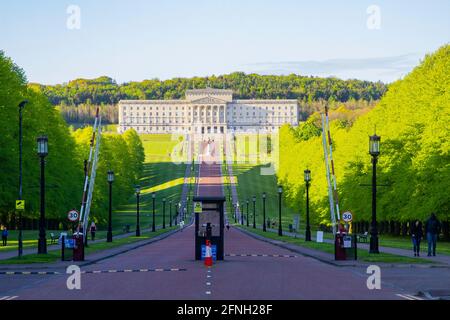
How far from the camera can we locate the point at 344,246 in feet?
139

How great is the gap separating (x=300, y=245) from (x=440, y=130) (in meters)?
16.4

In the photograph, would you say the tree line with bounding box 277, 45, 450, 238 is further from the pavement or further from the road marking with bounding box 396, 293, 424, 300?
the road marking with bounding box 396, 293, 424, 300

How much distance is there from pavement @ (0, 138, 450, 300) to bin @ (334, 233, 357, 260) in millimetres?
1194

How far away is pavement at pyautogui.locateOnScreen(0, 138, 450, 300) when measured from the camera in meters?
25.2

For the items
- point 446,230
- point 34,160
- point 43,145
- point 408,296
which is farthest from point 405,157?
point 408,296

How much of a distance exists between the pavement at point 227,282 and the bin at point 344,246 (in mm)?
1194

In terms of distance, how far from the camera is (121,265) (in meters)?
41.0

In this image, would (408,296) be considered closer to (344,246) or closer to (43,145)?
(344,246)

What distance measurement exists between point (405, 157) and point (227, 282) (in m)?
54.6

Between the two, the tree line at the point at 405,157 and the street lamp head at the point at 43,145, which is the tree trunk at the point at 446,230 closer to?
the tree line at the point at 405,157

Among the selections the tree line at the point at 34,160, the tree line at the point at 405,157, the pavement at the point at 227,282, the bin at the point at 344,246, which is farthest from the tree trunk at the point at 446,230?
the pavement at the point at 227,282

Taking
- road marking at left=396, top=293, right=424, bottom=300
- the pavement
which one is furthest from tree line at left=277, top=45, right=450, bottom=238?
road marking at left=396, top=293, right=424, bottom=300

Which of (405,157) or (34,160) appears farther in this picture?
(405,157)
